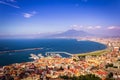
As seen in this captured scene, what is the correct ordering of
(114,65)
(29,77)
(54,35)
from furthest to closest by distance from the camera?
(54,35) < (114,65) < (29,77)

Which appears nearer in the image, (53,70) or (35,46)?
(53,70)

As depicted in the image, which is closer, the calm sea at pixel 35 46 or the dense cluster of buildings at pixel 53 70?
the dense cluster of buildings at pixel 53 70

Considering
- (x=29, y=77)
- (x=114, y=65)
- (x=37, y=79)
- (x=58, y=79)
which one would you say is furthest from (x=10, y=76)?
(x=114, y=65)

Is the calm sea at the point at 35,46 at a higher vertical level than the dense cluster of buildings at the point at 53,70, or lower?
lower

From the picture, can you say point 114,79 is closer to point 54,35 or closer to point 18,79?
point 18,79

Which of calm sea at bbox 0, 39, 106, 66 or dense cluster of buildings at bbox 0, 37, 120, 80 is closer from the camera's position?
dense cluster of buildings at bbox 0, 37, 120, 80

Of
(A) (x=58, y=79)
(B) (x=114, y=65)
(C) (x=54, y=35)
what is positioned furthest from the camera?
(C) (x=54, y=35)

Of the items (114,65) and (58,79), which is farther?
(114,65)

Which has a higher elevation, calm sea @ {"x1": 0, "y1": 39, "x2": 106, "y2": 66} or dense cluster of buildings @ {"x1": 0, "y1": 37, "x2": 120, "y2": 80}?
dense cluster of buildings @ {"x1": 0, "y1": 37, "x2": 120, "y2": 80}

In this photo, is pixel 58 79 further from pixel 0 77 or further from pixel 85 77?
pixel 0 77
